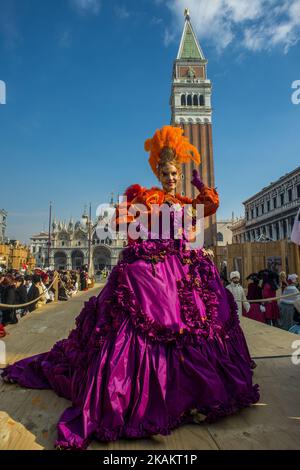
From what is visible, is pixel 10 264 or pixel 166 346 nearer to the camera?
pixel 166 346

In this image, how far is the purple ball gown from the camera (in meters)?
1.49

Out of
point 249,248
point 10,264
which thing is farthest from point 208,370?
point 10,264

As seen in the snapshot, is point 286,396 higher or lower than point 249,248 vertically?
lower

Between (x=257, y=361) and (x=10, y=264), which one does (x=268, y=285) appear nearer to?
(x=257, y=361)

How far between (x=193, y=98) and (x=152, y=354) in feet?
173

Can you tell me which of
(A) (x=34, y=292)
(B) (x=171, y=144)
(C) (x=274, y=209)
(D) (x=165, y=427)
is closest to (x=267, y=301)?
(B) (x=171, y=144)

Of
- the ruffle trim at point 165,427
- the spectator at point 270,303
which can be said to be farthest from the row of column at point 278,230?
the ruffle trim at point 165,427

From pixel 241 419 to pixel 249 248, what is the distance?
12131 millimetres

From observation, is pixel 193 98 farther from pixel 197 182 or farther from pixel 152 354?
pixel 152 354

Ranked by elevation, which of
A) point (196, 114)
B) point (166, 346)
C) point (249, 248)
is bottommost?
point (166, 346)

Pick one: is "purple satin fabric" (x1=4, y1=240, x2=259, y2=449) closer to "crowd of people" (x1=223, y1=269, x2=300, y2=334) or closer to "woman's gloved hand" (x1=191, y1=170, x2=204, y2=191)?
"woman's gloved hand" (x1=191, y1=170, x2=204, y2=191)

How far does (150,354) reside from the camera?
5.48ft

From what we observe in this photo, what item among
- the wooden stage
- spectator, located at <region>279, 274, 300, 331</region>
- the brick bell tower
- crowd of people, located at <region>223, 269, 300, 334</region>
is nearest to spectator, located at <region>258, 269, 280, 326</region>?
crowd of people, located at <region>223, 269, 300, 334</region>

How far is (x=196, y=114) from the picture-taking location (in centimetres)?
4662
